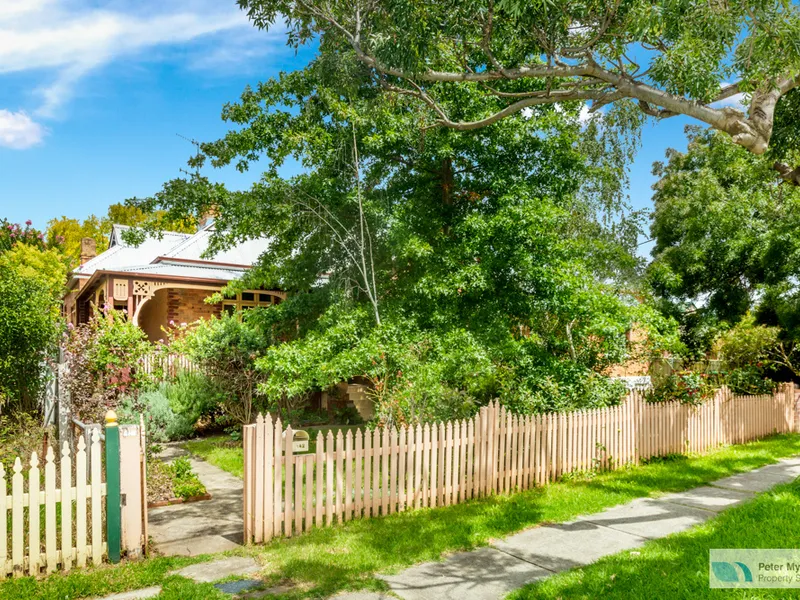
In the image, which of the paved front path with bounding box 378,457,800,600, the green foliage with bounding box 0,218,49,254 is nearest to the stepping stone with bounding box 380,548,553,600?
the paved front path with bounding box 378,457,800,600

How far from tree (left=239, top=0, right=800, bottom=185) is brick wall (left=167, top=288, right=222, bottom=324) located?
1122cm

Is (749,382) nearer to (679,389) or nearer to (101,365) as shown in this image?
(679,389)

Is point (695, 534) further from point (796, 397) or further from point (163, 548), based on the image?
point (796, 397)

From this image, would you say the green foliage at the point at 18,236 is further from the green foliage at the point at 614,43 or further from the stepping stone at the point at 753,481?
the stepping stone at the point at 753,481

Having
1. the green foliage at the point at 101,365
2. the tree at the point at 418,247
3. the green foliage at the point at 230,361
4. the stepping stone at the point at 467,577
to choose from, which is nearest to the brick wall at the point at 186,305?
the green foliage at the point at 230,361

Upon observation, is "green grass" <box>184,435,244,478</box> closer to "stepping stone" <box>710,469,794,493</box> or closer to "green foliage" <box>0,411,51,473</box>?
"green foliage" <box>0,411,51,473</box>

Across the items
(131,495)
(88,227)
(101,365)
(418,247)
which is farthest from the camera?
(88,227)

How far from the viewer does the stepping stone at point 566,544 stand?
5617 mm

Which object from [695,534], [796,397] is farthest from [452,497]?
[796,397]

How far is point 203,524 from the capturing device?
6.83 meters

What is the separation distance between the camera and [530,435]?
8.41 metres

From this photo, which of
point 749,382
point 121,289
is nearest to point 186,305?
point 121,289

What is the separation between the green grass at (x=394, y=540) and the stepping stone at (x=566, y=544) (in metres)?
0.24

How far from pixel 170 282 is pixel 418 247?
9491mm
